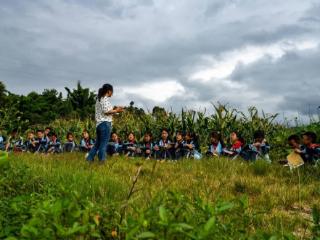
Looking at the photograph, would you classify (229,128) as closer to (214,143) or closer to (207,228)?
(214,143)

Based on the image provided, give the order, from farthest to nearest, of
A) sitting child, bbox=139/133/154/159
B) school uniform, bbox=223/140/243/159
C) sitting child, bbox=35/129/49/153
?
sitting child, bbox=35/129/49/153
sitting child, bbox=139/133/154/159
school uniform, bbox=223/140/243/159

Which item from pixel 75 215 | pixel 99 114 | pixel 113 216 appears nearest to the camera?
pixel 75 215

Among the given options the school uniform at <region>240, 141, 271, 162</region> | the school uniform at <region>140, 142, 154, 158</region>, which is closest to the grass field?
the school uniform at <region>240, 141, 271, 162</region>

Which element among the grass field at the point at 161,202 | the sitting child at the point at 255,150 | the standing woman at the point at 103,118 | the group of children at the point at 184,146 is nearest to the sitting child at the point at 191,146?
the group of children at the point at 184,146

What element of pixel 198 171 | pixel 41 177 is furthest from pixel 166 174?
pixel 41 177

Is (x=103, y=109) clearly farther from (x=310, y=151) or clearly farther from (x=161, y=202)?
(x=161, y=202)

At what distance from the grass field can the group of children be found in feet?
8.62

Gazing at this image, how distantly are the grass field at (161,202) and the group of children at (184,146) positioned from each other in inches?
Answer: 103

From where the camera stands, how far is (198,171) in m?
7.95

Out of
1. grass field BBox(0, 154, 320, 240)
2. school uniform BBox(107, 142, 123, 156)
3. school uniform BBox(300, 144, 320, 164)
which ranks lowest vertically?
grass field BBox(0, 154, 320, 240)

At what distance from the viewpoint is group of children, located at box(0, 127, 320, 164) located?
436 inches

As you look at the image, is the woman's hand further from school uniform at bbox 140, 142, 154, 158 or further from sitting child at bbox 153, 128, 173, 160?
school uniform at bbox 140, 142, 154, 158

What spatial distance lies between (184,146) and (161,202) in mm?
13140

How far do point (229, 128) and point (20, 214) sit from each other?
1390 cm
